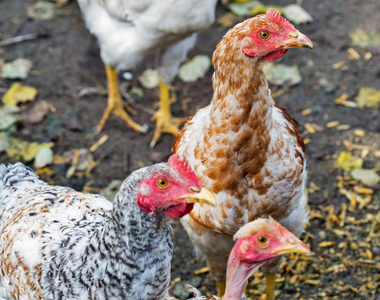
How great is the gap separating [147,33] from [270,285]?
195 cm

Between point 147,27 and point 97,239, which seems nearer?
point 97,239

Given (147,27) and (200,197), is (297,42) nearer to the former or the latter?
(200,197)

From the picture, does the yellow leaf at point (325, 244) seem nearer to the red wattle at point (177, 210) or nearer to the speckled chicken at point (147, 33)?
the speckled chicken at point (147, 33)

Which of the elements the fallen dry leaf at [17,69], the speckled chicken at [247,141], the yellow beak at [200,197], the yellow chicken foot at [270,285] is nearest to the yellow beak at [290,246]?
the yellow beak at [200,197]

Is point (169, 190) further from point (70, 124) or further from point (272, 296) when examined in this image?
point (70, 124)

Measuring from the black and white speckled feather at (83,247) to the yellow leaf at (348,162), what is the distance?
6.81ft

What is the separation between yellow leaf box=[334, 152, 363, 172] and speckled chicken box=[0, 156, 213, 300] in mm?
2076

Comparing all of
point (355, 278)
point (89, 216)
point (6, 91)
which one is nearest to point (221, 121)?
point (89, 216)

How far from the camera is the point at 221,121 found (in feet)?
Answer: 7.74

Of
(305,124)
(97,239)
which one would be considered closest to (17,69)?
(305,124)

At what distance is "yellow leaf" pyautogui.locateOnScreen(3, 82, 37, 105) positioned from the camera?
14.5ft

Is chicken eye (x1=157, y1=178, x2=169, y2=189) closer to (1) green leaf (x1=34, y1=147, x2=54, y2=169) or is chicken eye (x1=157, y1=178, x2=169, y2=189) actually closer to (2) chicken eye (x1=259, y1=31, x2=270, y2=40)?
(2) chicken eye (x1=259, y1=31, x2=270, y2=40)

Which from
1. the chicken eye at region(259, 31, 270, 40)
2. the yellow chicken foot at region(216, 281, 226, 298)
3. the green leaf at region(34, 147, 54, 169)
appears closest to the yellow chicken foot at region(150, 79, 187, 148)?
the green leaf at region(34, 147, 54, 169)

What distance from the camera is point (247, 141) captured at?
235 centimetres
